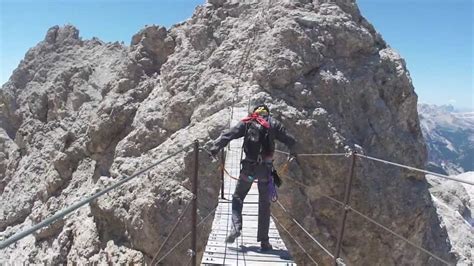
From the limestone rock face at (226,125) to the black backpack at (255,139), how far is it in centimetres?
386

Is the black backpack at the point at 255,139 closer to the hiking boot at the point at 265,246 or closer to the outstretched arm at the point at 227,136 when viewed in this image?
the outstretched arm at the point at 227,136

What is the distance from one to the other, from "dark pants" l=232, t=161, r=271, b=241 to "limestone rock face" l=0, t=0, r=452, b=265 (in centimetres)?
326

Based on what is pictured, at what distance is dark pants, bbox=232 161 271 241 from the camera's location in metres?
6.88

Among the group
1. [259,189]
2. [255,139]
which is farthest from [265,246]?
[255,139]

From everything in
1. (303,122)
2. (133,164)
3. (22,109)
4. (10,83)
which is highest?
(10,83)

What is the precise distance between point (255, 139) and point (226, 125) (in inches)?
176

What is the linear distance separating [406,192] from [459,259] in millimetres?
7241

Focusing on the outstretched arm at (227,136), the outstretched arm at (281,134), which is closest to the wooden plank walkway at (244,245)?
the outstretched arm at (227,136)

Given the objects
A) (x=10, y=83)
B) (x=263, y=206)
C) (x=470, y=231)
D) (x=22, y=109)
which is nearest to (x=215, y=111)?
(x=263, y=206)

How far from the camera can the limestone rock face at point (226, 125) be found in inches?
434

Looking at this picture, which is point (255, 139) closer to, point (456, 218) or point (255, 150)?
point (255, 150)

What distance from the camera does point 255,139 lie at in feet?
22.2

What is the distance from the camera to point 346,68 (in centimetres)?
1341

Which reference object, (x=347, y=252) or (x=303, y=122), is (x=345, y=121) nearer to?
(x=303, y=122)
